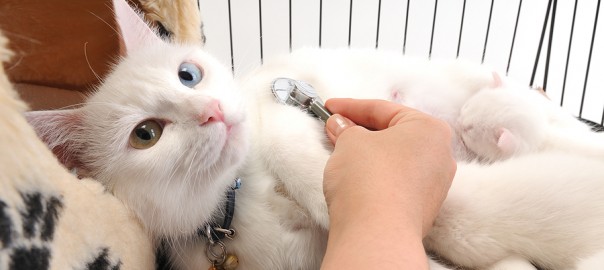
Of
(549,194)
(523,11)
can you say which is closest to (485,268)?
(549,194)

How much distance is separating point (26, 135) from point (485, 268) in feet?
2.13

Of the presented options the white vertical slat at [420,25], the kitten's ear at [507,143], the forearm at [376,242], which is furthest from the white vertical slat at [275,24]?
the forearm at [376,242]

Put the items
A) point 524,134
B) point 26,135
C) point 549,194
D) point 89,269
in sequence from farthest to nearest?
point 524,134, point 549,194, point 89,269, point 26,135

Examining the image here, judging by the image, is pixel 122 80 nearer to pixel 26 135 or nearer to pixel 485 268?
pixel 26 135

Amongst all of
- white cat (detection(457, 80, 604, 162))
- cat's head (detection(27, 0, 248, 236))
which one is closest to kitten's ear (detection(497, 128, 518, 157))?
white cat (detection(457, 80, 604, 162))

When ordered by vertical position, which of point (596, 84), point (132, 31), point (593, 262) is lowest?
point (596, 84)

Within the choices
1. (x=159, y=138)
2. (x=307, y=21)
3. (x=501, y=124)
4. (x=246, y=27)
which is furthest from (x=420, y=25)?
(x=159, y=138)

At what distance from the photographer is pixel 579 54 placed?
7.10ft

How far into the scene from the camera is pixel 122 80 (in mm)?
738

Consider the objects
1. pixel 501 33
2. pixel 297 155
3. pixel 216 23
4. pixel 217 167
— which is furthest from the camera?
pixel 501 33

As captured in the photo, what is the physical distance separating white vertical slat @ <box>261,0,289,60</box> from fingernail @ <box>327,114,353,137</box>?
0.86 m

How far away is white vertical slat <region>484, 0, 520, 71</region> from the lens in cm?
197

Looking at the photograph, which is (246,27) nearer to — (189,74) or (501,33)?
(189,74)

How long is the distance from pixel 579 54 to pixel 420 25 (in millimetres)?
857
